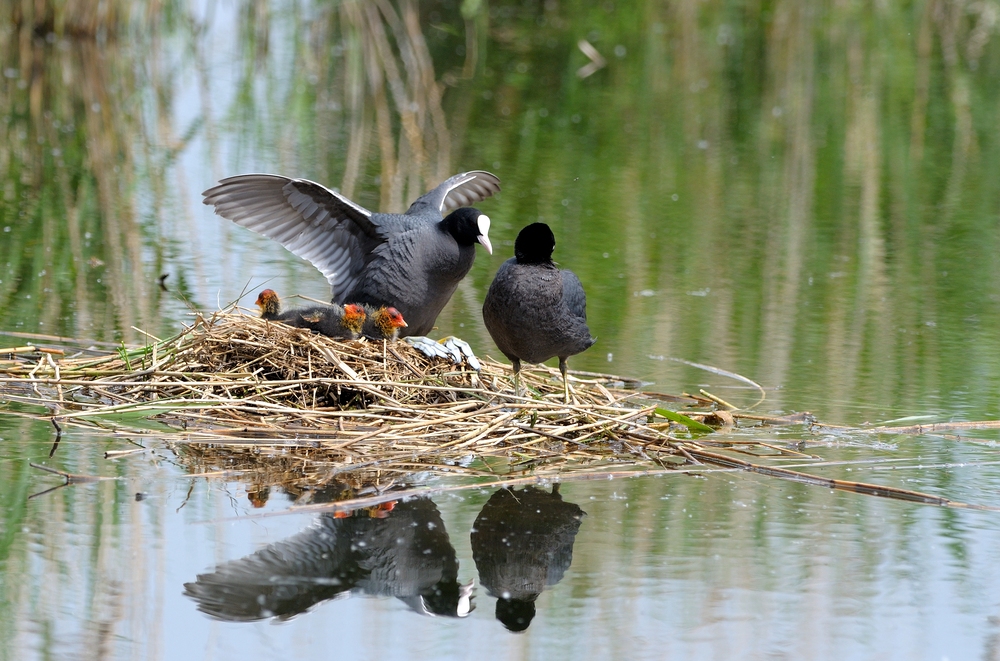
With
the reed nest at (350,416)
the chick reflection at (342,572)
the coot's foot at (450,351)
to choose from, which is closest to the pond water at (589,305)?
the chick reflection at (342,572)

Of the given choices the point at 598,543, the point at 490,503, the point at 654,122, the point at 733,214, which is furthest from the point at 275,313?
the point at 654,122

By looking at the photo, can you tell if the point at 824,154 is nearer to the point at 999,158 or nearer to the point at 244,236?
the point at 999,158

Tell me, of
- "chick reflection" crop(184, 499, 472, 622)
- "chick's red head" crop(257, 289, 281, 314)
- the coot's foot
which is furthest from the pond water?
the coot's foot

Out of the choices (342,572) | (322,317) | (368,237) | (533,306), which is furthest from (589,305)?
(342,572)

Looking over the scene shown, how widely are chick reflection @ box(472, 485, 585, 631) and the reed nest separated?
21 cm

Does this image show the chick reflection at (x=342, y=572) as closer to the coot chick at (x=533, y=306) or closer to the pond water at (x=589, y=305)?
the pond water at (x=589, y=305)

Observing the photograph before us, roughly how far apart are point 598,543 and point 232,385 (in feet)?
5.07

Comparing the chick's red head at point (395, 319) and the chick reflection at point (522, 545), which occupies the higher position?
the chick's red head at point (395, 319)

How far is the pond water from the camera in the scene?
2883 millimetres

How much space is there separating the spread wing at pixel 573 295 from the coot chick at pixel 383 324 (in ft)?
2.14

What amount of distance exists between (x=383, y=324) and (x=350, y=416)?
2.16 ft

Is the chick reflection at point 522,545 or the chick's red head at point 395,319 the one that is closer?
the chick reflection at point 522,545

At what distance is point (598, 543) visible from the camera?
10.8 ft

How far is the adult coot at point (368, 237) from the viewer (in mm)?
5031
